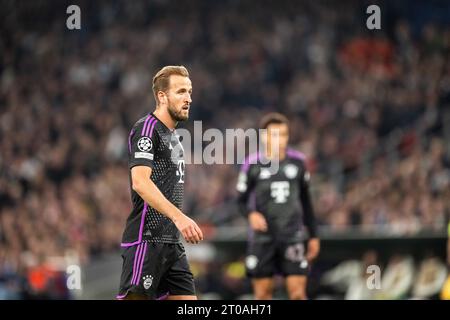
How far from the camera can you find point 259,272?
32.6 ft

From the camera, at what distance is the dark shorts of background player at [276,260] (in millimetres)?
9758

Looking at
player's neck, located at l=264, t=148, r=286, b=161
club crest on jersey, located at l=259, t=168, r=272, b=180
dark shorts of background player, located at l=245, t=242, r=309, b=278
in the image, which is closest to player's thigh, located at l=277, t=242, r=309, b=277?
dark shorts of background player, located at l=245, t=242, r=309, b=278

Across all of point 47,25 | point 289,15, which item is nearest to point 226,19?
point 289,15

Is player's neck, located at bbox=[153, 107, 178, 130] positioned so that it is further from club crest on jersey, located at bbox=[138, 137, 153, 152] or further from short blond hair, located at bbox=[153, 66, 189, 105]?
club crest on jersey, located at bbox=[138, 137, 153, 152]

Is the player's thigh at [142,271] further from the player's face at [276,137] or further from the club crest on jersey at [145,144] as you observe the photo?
the player's face at [276,137]

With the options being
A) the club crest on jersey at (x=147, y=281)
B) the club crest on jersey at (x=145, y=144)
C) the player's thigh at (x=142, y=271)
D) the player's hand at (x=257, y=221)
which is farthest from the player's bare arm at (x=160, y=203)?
the player's hand at (x=257, y=221)

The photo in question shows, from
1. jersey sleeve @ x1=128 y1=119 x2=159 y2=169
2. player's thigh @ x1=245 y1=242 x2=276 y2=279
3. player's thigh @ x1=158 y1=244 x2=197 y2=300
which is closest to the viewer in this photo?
jersey sleeve @ x1=128 y1=119 x2=159 y2=169

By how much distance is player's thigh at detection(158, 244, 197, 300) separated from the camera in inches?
253

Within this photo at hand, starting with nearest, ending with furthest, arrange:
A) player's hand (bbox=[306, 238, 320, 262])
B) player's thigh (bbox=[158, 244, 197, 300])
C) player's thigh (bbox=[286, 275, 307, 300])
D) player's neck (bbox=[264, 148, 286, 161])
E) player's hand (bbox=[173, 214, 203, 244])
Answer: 1. player's hand (bbox=[173, 214, 203, 244])
2. player's thigh (bbox=[158, 244, 197, 300])
3. player's thigh (bbox=[286, 275, 307, 300])
4. player's hand (bbox=[306, 238, 320, 262])
5. player's neck (bbox=[264, 148, 286, 161])

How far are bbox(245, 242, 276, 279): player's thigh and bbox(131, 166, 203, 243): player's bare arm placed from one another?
3.95 metres

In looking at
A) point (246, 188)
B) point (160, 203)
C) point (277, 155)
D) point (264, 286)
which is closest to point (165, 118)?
point (160, 203)

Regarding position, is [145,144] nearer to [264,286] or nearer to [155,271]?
[155,271]

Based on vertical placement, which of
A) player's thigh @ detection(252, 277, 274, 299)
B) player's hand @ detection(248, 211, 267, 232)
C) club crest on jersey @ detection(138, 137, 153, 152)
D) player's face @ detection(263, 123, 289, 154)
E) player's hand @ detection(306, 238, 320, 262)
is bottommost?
player's thigh @ detection(252, 277, 274, 299)

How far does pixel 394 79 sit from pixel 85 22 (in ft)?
27.6
